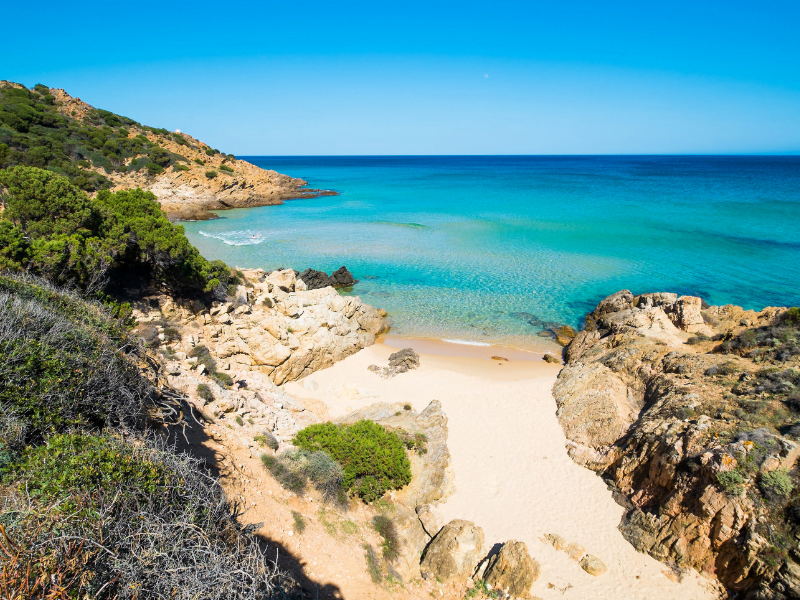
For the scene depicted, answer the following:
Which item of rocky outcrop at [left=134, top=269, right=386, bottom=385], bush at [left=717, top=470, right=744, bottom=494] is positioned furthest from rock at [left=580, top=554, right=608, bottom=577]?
rocky outcrop at [left=134, top=269, right=386, bottom=385]

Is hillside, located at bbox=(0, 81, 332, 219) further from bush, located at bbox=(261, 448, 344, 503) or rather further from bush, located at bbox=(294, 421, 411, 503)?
bush, located at bbox=(261, 448, 344, 503)

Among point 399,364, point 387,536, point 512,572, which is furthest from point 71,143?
point 512,572

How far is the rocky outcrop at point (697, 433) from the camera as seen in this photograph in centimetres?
810

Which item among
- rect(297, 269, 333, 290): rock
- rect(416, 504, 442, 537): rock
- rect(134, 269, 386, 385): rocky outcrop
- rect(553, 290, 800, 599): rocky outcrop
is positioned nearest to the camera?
rect(553, 290, 800, 599): rocky outcrop

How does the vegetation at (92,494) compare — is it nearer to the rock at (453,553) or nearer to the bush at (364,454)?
the bush at (364,454)

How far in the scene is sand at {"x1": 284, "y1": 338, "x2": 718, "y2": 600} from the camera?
8.65 m

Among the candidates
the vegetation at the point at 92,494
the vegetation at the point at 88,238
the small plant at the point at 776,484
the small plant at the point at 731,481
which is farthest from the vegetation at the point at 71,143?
the small plant at the point at 776,484

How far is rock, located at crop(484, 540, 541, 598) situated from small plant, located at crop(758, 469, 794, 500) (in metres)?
4.96

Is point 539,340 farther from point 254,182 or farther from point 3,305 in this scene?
point 254,182

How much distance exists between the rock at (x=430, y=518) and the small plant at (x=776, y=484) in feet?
22.4

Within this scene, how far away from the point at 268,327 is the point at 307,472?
306 inches

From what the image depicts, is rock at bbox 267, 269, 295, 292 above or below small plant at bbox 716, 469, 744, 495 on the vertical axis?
above

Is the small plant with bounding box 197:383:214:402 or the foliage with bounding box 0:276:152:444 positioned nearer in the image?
the foliage with bounding box 0:276:152:444

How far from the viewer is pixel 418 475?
417 inches
